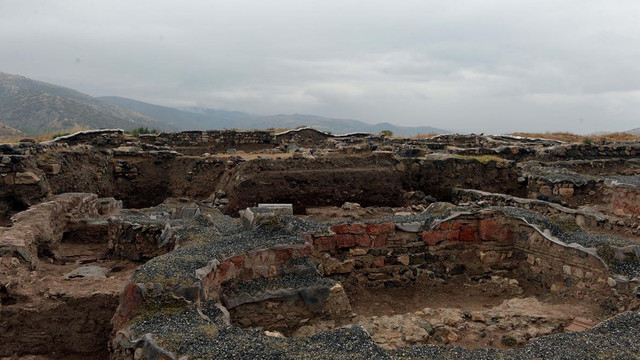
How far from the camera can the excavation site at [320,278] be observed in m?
4.60

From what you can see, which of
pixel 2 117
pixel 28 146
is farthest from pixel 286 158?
pixel 2 117

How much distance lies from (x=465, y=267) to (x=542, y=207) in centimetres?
453

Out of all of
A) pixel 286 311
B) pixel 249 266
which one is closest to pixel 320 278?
pixel 286 311

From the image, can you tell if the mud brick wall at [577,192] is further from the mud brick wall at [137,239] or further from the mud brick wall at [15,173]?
the mud brick wall at [15,173]

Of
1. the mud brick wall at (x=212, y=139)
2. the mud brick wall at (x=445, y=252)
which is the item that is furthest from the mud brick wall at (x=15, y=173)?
the mud brick wall at (x=212, y=139)

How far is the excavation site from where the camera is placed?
4.60 meters

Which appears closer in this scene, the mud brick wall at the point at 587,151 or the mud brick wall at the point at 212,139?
the mud brick wall at the point at 587,151

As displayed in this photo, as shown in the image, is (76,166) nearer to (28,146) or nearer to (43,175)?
(28,146)

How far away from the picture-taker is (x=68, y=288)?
678 centimetres

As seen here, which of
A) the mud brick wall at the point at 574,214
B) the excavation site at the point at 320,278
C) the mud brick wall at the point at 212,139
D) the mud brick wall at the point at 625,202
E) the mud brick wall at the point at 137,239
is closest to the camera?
the excavation site at the point at 320,278

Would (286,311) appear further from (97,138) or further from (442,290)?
(97,138)

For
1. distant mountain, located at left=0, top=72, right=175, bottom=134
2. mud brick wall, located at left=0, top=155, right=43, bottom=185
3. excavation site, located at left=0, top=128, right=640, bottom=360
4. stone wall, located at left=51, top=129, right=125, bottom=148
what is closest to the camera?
excavation site, located at left=0, top=128, right=640, bottom=360

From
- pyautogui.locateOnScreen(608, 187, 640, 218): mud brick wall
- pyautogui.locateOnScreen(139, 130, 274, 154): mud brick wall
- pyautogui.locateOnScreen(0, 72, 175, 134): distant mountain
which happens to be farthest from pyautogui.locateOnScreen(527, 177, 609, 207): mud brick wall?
pyautogui.locateOnScreen(0, 72, 175, 134): distant mountain

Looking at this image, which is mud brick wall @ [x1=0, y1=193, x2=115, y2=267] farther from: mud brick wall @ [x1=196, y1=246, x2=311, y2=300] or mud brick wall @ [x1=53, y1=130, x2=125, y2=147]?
mud brick wall @ [x1=53, y1=130, x2=125, y2=147]
